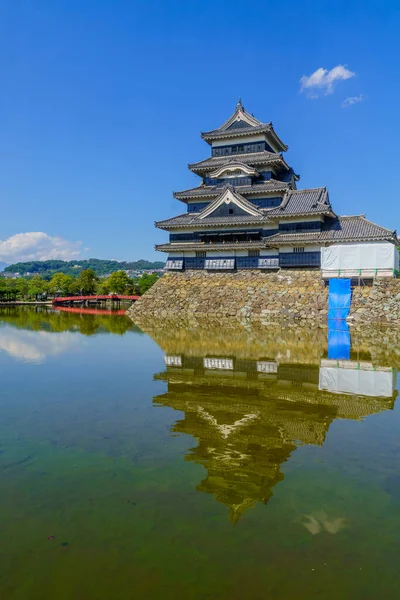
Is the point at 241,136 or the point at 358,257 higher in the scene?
the point at 241,136

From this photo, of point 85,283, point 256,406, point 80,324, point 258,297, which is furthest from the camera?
point 85,283

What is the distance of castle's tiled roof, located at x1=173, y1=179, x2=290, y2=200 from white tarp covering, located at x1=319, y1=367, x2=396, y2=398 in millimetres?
26519

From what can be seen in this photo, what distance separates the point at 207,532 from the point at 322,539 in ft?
3.68

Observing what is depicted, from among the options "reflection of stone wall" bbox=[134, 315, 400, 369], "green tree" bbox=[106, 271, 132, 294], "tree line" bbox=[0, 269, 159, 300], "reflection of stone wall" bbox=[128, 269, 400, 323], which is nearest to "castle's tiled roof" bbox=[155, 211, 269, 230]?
"reflection of stone wall" bbox=[128, 269, 400, 323]

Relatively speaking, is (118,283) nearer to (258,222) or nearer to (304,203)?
(258,222)

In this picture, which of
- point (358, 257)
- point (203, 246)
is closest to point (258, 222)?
point (203, 246)

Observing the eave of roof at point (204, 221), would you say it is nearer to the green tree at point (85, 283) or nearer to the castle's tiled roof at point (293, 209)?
the castle's tiled roof at point (293, 209)

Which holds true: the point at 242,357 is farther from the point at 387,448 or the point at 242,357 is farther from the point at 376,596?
the point at 376,596

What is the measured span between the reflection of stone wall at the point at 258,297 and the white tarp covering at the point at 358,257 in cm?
122

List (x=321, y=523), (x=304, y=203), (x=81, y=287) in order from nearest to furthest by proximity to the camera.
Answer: (x=321, y=523), (x=304, y=203), (x=81, y=287)

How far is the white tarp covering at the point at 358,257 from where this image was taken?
30484 millimetres

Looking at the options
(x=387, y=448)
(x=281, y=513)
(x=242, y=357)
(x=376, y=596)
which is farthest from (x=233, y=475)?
(x=242, y=357)

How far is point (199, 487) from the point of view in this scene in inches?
203

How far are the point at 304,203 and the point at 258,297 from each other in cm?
858
